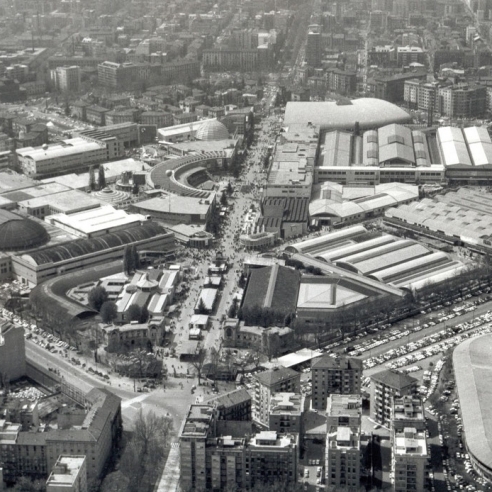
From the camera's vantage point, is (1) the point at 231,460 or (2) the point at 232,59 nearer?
(1) the point at 231,460

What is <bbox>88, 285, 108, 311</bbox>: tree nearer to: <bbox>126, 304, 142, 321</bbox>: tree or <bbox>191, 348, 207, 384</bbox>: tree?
<bbox>126, 304, 142, 321</bbox>: tree

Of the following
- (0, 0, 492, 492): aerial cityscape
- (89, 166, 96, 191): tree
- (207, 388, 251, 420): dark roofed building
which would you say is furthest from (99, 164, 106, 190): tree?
(207, 388, 251, 420): dark roofed building

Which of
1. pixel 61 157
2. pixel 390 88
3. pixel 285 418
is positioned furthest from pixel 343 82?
pixel 285 418

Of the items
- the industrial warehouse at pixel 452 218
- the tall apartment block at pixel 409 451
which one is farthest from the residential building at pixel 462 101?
the tall apartment block at pixel 409 451

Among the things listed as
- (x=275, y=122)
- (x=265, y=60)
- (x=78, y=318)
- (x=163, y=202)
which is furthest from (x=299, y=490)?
(x=265, y=60)

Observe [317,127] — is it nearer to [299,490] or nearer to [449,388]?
[449,388]

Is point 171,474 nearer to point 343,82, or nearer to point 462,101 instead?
point 462,101

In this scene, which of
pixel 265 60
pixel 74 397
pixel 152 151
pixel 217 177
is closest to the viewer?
pixel 74 397
